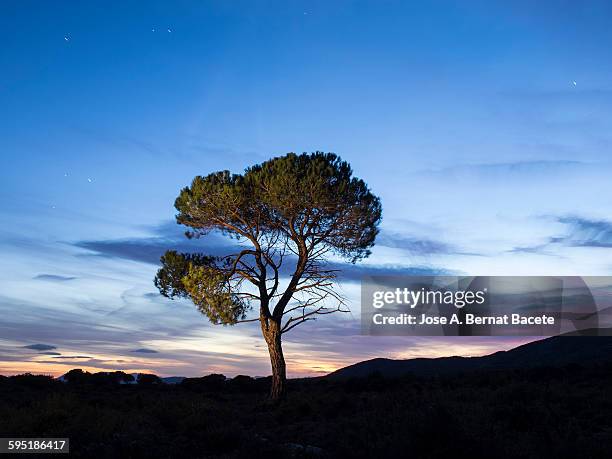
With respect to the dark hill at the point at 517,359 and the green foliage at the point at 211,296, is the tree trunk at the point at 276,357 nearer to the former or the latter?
the green foliage at the point at 211,296

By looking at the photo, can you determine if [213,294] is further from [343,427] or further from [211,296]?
[343,427]

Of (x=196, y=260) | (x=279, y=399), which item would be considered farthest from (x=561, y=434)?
(x=196, y=260)

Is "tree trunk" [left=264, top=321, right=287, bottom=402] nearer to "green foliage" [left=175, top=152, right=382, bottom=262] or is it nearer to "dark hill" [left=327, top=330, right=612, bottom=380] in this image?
"green foliage" [left=175, top=152, right=382, bottom=262]

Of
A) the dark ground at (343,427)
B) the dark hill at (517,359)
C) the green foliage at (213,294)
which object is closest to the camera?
the dark ground at (343,427)

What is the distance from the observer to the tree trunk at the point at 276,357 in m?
24.0

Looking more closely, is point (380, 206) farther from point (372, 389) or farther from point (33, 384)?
point (33, 384)

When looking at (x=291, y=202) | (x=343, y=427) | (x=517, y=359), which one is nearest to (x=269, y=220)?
(x=291, y=202)

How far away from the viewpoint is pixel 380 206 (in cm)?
2683

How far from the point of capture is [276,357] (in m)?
24.1

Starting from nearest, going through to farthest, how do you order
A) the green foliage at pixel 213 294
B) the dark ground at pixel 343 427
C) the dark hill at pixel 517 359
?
the dark ground at pixel 343 427, the green foliage at pixel 213 294, the dark hill at pixel 517 359

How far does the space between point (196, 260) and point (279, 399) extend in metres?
7.45

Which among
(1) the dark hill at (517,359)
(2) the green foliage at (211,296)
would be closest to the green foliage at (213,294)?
(2) the green foliage at (211,296)

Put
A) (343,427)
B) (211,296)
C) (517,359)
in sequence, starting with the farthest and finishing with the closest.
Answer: (517,359)
(211,296)
(343,427)

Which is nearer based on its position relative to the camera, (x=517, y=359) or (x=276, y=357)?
(x=276, y=357)
